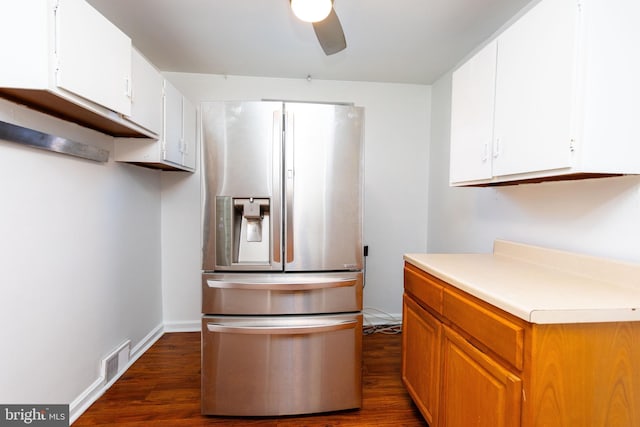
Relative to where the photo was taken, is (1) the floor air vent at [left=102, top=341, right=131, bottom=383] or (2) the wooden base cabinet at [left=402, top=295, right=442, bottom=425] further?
(1) the floor air vent at [left=102, top=341, right=131, bottom=383]

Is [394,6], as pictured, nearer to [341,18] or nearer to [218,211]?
[341,18]

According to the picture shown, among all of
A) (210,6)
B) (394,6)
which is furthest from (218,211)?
(394,6)

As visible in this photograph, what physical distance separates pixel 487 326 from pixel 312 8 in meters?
1.51

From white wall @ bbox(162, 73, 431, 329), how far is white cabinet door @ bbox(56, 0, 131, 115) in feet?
4.21

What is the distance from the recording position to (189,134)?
2496 millimetres

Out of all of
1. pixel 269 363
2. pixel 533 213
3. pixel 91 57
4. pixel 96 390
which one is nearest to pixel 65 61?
pixel 91 57

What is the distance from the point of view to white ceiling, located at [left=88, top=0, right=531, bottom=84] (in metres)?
1.75

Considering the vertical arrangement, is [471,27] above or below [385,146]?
above

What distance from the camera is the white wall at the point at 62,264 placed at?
1.25m

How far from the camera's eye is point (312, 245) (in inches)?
66.7

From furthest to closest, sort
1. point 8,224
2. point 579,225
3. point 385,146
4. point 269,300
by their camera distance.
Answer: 1. point 385,146
2. point 269,300
3. point 579,225
4. point 8,224

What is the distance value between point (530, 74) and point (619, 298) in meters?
0.92

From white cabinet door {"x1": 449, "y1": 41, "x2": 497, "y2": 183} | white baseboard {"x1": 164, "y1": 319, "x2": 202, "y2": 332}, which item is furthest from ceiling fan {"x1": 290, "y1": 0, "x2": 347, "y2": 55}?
white baseboard {"x1": 164, "y1": 319, "x2": 202, "y2": 332}

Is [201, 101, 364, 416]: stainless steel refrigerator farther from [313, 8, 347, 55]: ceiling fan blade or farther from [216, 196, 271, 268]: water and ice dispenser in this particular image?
[313, 8, 347, 55]: ceiling fan blade
